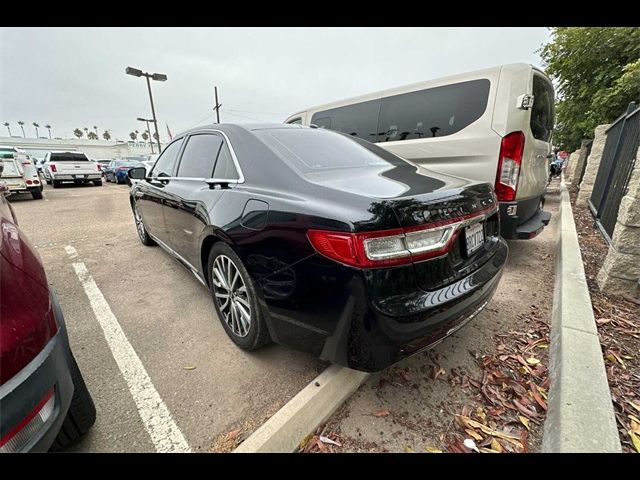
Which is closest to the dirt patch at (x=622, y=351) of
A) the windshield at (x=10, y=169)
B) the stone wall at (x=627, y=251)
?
the stone wall at (x=627, y=251)

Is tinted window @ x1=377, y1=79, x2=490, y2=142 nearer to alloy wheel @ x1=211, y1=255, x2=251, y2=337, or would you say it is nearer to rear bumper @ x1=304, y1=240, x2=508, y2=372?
rear bumper @ x1=304, y1=240, x2=508, y2=372

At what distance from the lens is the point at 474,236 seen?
1763mm

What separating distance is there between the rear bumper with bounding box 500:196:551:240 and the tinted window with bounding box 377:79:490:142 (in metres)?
1.03

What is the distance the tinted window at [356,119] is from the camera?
181 inches

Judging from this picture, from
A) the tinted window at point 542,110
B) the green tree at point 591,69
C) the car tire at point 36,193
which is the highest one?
the green tree at point 591,69

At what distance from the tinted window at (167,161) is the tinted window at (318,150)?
1.46m

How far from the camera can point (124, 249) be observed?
454 cm

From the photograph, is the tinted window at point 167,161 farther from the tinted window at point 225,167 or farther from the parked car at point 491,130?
the parked car at point 491,130

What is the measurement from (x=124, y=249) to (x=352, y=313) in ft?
14.4

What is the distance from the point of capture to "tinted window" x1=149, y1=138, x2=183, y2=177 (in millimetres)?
3246

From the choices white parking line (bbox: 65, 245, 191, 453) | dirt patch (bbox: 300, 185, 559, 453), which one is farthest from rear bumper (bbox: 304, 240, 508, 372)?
white parking line (bbox: 65, 245, 191, 453)

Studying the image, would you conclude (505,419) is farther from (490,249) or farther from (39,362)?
(39,362)

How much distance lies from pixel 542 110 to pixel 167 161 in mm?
4339
